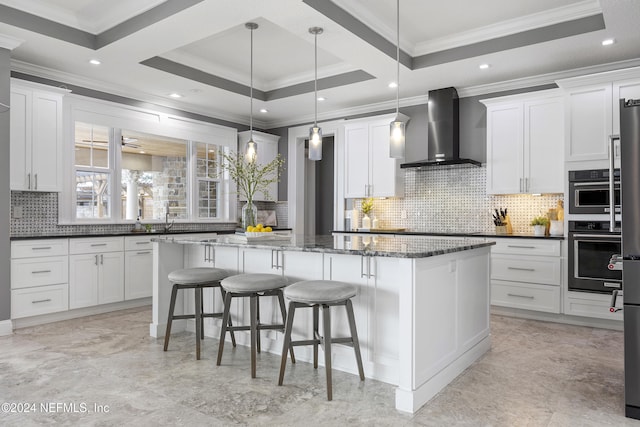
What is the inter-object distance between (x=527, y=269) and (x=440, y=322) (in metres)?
2.35

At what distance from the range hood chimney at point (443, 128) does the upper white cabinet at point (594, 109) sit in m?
1.16

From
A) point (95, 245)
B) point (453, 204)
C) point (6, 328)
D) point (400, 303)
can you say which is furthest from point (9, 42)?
point (453, 204)

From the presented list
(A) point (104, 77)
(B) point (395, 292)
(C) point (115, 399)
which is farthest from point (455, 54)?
(C) point (115, 399)

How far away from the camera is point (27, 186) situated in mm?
4406

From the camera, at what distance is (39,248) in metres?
4.35

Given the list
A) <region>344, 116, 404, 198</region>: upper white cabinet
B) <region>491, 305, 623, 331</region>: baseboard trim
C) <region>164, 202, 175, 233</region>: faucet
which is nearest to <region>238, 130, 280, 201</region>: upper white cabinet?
<region>164, 202, 175, 233</region>: faucet

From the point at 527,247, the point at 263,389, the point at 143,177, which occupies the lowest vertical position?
the point at 263,389

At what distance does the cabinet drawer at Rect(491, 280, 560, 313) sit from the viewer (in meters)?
4.48

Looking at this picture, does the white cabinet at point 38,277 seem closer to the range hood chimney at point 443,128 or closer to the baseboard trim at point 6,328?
the baseboard trim at point 6,328

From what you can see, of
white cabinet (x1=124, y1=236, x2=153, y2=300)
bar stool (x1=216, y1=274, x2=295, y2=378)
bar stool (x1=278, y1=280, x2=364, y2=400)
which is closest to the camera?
bar stool (x1=278, y1=280, x2=364, y2=400)

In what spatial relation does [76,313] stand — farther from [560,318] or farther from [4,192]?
[560,318]

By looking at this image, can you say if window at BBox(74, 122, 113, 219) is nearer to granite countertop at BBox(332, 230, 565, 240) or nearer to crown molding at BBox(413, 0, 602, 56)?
granite countertop at BBox(332, 230, 565, 240)

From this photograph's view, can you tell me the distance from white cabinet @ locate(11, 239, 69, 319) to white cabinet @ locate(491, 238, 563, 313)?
4567 millimetres

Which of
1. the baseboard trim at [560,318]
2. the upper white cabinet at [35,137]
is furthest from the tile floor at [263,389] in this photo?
the upper white cabinet at [35,137]
